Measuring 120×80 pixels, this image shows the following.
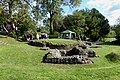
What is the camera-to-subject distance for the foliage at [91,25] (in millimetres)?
60469

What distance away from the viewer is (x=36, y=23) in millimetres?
37625

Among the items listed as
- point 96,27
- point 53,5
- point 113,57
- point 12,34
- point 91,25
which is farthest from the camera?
point 91,25

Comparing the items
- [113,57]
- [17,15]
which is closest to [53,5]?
[17,15]

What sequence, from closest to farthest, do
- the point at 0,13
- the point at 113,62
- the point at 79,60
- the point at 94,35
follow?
the point at 79,60 → the point at 113,62 → the point at 0,13 → the point at 94,35

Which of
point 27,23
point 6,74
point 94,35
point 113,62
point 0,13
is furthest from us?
point 94,35

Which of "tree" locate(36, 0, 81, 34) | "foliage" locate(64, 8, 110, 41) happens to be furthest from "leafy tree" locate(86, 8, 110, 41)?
"tree" locate(36, 0, 81, 34)

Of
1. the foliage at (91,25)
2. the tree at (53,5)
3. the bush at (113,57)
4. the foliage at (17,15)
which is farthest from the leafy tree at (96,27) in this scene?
the bush at (113,57)

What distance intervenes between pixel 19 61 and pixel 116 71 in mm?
6756

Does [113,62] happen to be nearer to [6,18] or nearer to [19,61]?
[19,61]

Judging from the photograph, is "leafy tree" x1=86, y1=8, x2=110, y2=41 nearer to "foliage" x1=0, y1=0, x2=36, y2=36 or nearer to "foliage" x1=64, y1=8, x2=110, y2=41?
"foliage" x1=64, y1=8, x2=110, y2=41

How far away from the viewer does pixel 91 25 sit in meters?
62.2

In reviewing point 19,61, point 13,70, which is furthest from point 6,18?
point 13,70

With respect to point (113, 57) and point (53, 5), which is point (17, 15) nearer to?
point (53, 5)

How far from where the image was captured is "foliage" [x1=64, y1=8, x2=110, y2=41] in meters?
60.5
